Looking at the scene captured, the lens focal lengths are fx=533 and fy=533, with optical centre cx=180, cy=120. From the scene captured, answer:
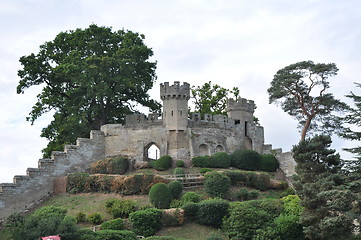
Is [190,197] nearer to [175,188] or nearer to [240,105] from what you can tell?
[175,188]

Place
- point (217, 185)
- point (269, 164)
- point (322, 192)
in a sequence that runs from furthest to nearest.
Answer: point (269, 164) → point (217, 185) → point (322, 192)

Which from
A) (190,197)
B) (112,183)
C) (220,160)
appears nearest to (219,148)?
(220,160)

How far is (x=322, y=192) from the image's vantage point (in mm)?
28406

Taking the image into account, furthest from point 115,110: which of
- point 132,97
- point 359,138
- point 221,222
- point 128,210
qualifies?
point 359,138

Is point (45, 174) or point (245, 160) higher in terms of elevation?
point (245, 160)

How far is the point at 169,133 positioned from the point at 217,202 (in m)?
13.2

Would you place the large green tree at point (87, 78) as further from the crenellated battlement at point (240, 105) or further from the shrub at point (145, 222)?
the shrub at point (145, 222)

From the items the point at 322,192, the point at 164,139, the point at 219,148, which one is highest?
the point at 164,139

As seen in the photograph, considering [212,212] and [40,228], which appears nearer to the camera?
[40,228]

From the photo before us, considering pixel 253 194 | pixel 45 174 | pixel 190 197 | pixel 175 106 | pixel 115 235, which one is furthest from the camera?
pixel 175 106

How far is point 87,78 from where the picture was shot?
4634 centimetres

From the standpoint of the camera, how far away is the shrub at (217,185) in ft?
124

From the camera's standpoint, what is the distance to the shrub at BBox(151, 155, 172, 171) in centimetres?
4353

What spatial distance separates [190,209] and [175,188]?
299 cm
